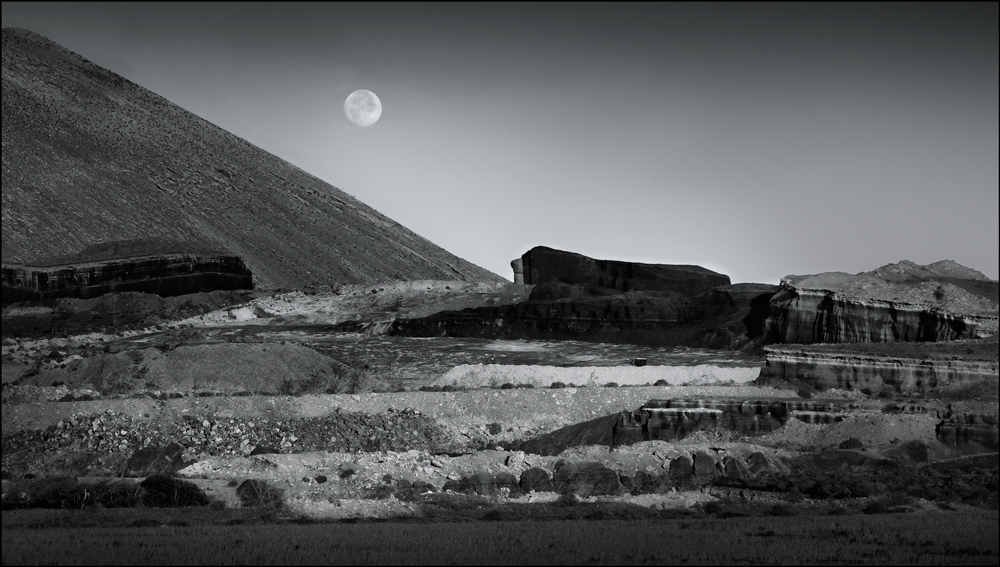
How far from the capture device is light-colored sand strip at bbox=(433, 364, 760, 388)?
2780 cm

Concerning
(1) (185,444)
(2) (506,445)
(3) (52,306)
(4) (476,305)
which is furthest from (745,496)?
(3) (52,306)

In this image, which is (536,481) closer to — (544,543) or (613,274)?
(544,543)

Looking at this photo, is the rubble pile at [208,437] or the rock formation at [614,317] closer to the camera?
the rubble pile at [208,437]

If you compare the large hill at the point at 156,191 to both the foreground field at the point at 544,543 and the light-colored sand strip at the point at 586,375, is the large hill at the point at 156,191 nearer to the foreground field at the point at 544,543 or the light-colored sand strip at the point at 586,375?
the light-colored sand strip at the point at 586,375

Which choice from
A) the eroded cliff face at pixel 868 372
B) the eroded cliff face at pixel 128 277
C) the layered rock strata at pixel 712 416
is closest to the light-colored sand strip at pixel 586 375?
the eroded cliff face at pixel 868 372

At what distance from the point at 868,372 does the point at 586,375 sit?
334 inches

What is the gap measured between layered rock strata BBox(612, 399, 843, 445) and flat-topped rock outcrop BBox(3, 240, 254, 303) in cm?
3049

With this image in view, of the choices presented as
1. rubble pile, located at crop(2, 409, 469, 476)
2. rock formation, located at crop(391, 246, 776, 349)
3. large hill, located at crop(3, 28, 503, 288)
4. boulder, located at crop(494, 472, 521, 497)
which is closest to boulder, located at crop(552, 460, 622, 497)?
boulder, located at crop(494, 472, 521, 497)

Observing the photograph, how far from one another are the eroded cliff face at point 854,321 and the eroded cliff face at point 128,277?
28.5 metres

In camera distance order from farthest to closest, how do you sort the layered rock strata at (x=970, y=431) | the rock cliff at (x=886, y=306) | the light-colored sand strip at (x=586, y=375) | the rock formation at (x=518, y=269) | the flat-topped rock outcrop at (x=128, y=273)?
the rock formation at (x=518, y=269) → the flat-topped rock outcrop at (x=128, y=273) → the light-colored sand strip at (x=586, y=375) → the rock cliff at (x=886, y=306) → the layered rock strata at (x=970, y=431)

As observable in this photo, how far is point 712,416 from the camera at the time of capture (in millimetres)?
21312

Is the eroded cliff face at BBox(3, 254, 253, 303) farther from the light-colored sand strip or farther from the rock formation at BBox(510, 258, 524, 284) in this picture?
the light-colored sand strip

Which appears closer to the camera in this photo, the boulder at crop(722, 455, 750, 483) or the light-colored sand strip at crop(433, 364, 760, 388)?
the boulder at crop(722, 455, 750, 483)

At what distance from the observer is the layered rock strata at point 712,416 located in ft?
67.7
